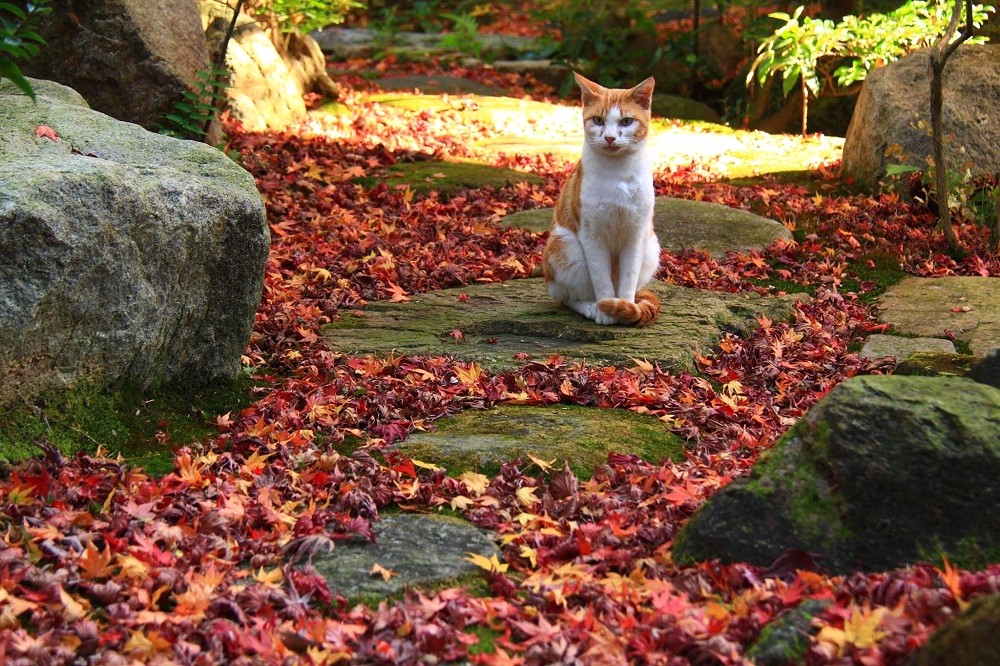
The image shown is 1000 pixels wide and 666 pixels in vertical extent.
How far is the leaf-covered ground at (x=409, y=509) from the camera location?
3.12 meters

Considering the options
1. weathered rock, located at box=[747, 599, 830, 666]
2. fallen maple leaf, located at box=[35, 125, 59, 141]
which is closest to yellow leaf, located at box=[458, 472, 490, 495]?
weathered rock, located at box=[747, 599, 830, 666]

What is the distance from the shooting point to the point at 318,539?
3.82 metres

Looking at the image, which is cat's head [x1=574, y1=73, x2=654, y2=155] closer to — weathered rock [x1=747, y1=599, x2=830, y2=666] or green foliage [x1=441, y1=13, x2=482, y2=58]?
weathered rock [x1=747, y1=599, x2=830, y2=666]

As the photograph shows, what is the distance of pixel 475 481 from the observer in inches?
172

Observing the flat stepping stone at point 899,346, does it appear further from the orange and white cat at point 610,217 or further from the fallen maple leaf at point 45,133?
the fallen maple leaf at point 45,133

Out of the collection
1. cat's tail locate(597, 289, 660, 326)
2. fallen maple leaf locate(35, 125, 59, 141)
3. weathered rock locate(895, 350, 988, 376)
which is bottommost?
cat's tail locate(597, 289, 660, 326)

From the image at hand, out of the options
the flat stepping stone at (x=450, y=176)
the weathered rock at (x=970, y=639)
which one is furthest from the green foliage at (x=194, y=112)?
the weathered rock at (x=970, y=639)

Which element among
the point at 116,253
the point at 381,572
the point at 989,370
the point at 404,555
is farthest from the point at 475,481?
the point at 989,370

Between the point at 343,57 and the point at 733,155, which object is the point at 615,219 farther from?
the point at 343,57

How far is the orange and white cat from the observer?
6207mm

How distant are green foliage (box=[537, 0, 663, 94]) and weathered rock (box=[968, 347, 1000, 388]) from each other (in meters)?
12.8

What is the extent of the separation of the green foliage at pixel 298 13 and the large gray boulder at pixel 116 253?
21.3 feet

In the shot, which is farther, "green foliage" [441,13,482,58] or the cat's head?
"green foliage" [441,13,482,58]

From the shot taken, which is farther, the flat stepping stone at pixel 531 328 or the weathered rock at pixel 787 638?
the flat stepping stone at pixel 531 328
